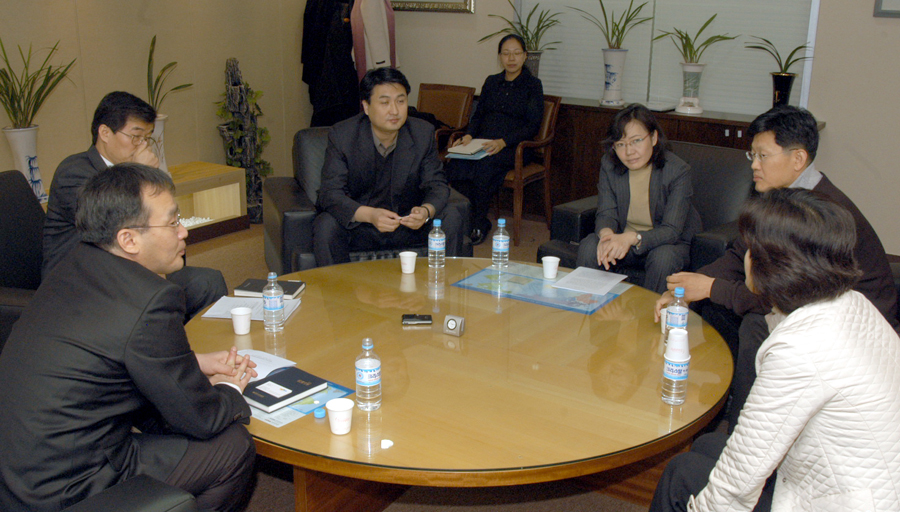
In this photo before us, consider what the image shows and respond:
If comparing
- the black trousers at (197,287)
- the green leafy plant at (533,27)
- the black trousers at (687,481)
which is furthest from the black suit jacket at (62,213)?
the green leafy plant at (533,27)

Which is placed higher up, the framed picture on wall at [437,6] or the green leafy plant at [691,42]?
the framed picture on wall at [437,6]

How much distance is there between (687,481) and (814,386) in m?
0.42

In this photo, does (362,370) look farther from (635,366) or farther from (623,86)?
(623,86)

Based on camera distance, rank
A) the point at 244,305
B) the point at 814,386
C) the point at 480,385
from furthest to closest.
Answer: the point at 244,305, the point at 480,385, the point at 814,386

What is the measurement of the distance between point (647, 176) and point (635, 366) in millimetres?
1446

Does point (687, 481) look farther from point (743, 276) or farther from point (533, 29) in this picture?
point (533, 29)

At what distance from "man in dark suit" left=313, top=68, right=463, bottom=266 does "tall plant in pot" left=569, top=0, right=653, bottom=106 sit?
195cm

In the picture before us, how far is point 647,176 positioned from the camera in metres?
3.32

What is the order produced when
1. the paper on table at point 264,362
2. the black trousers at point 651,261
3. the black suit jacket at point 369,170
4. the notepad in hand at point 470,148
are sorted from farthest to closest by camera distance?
the notepad in hand at point 470,148 → the black suit jacket at point 369,170 → the black trousers at point 651,261 → the paper on table at point 264,362

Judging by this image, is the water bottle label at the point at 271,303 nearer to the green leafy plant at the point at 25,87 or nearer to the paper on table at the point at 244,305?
the paper on table at the point at 244,305

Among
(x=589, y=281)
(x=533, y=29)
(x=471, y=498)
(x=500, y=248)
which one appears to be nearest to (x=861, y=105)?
(x=533, y=29)

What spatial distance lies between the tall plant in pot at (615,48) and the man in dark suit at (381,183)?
1947 mm

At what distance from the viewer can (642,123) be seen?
317 centimetres

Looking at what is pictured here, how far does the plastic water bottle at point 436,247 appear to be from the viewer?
115 inches
